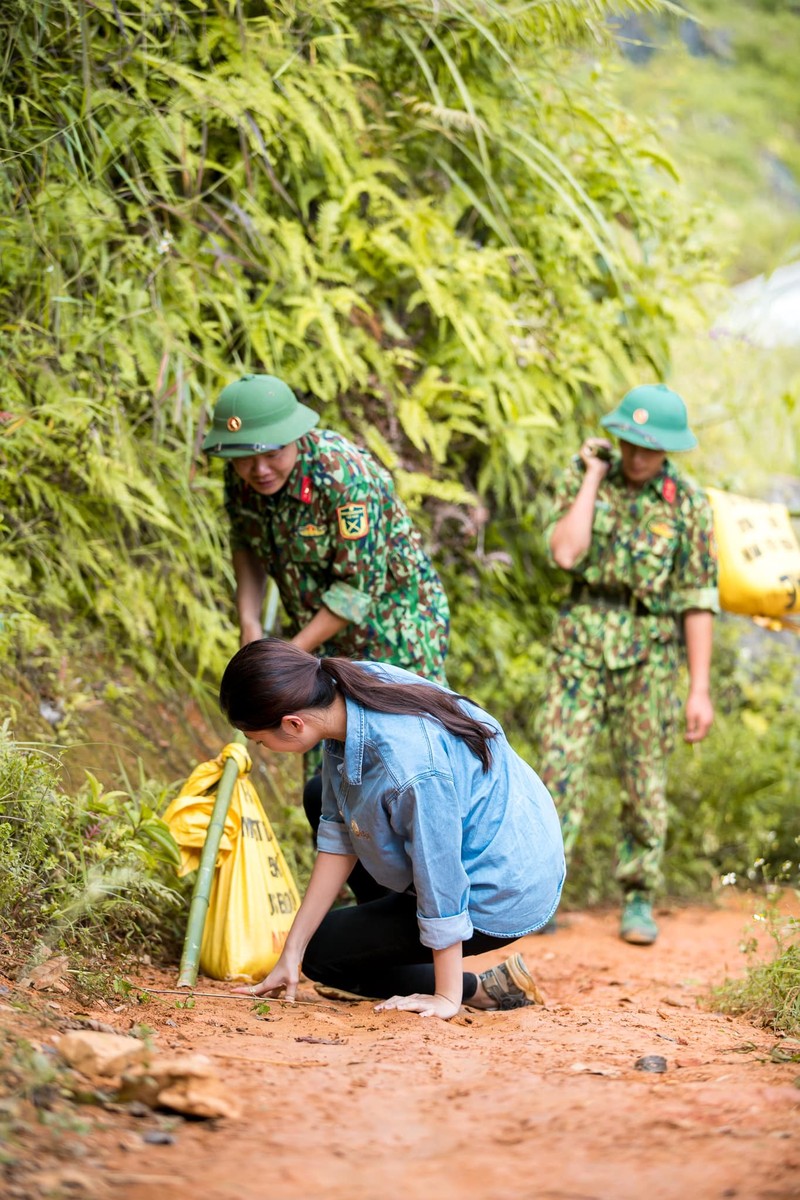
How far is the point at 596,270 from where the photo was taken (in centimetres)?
638

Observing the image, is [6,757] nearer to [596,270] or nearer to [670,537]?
[670,537]

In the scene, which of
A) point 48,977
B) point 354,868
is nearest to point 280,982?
point 354,868

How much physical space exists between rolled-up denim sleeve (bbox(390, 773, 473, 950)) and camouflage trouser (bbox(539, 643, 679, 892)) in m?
2.10

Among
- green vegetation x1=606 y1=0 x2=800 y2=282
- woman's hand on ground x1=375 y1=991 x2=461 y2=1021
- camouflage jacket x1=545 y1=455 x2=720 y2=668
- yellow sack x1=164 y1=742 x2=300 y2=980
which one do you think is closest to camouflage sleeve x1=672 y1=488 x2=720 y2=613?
camouflage jacket x1=545 y1=455 x2=720 y2=668

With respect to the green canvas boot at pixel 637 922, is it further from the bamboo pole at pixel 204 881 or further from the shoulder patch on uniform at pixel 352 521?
the shoulder patch on uniform at pixel 352 521

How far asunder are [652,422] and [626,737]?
136 centimetres

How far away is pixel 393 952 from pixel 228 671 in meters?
1.08

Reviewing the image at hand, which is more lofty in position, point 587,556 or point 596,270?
point 596,270

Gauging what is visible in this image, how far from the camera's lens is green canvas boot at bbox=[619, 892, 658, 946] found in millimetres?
5176

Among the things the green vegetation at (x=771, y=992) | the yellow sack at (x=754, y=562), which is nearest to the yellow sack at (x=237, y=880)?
the green vegetation at (x=771, y=992)

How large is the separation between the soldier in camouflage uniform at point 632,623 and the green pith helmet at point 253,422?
1689 mm

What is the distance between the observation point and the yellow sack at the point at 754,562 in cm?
550

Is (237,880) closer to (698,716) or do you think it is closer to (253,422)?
(253,422)

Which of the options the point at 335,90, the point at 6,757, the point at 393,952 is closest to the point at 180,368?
the point at 335,90
